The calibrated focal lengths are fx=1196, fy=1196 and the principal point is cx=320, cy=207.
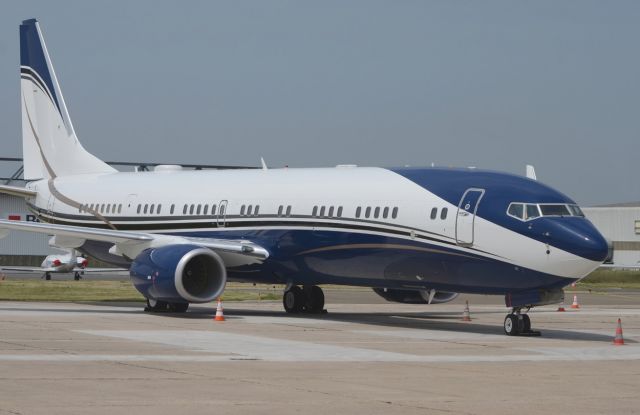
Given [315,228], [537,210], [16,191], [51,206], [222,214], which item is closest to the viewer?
[537,210]

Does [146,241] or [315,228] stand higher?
[315,228]

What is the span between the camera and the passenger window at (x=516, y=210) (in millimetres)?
24875

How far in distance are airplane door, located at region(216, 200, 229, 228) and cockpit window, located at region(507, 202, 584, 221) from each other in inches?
374

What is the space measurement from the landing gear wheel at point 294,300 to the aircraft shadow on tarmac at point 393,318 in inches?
→ 11.5

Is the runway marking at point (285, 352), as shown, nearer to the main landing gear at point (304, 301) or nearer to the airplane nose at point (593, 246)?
the airplane nose at point (593, 246)

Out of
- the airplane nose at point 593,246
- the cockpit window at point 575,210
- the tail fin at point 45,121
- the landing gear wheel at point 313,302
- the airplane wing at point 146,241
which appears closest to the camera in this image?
the airplane nose at point 593,246

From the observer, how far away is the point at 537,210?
24.8 m

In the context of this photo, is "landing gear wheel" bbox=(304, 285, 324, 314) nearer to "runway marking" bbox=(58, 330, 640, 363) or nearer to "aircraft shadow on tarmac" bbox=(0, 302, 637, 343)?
"aircraft shadow on tarmac" bbox=(0, 302, 637, 343)

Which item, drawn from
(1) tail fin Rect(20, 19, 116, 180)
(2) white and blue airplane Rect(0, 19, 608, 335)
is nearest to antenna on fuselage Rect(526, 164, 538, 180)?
(2) white and blue airplane Rect(0, 19, 608, 335)

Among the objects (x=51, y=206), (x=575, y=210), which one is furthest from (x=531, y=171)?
(x=51, y=206)

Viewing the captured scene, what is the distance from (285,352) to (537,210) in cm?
737

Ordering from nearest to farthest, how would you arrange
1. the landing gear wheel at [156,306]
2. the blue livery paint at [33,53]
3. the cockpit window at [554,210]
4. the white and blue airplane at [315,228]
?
1. the cockpit window at [554,210]
2. the white and blue airplane at [315,228]
3. the landing gear wheel at [156,306]
4. the blue livery paint at [33,53]

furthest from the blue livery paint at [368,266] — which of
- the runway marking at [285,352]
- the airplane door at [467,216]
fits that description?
the runway marking at [285,352]

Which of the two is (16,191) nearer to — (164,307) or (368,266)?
(164,307)
